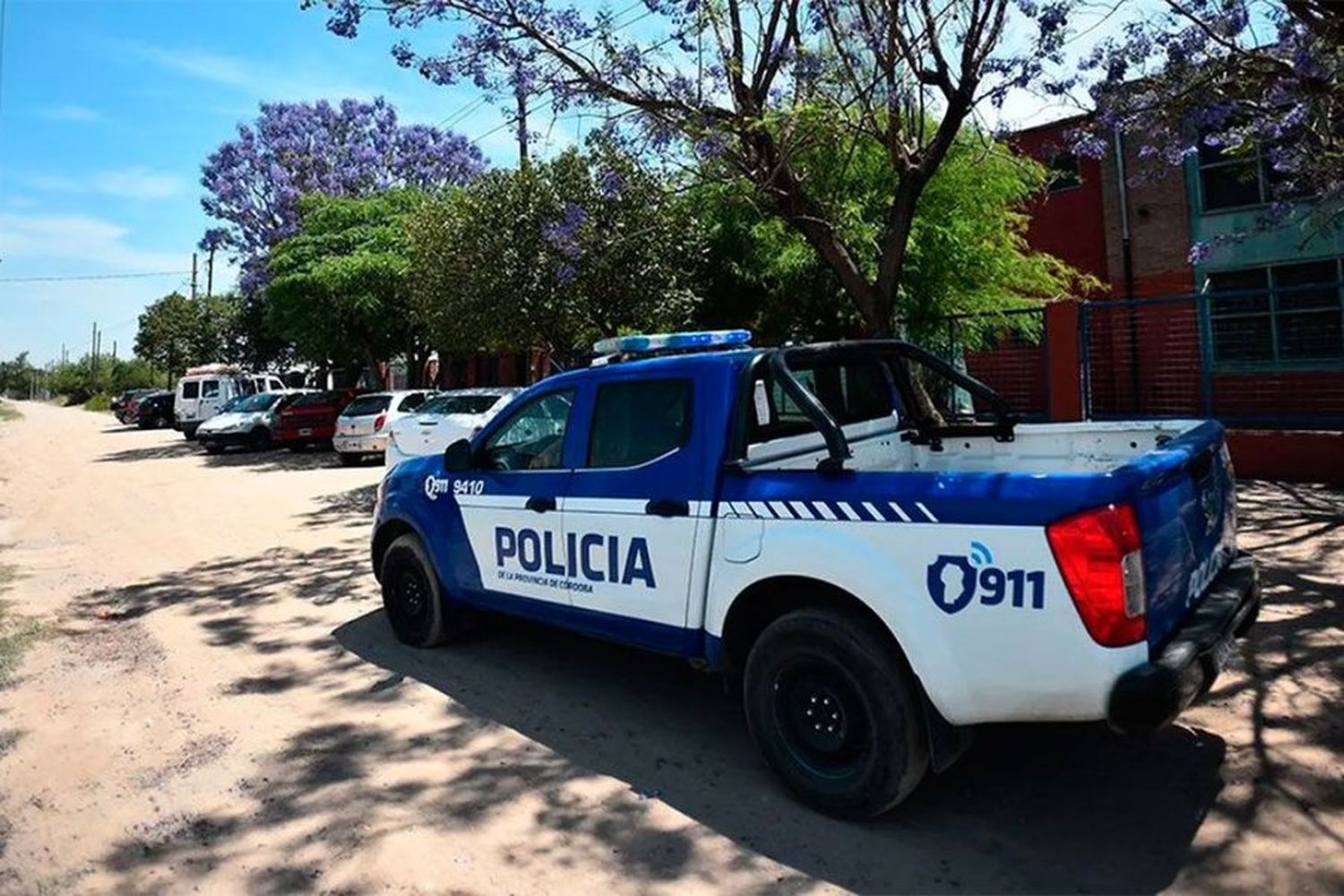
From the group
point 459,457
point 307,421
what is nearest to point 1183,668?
point 459,457

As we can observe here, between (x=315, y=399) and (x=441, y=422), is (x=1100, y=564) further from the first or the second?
(x=315, y=399)

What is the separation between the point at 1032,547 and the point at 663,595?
1.69 metres

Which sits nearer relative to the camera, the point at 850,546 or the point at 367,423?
the point at 850,546

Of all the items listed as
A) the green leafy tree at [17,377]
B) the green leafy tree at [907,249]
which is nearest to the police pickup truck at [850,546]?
the green leafy tree at [907,249]

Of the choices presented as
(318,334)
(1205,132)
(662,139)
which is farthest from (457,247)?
(1205,132)

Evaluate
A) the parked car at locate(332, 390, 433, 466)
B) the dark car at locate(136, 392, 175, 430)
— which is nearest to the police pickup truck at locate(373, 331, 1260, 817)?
the parked car at locate(332, 390, 433, 466)

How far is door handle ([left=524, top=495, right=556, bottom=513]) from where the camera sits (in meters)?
4.62

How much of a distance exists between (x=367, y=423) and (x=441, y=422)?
15.1 feet

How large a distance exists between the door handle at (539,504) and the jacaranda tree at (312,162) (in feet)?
86.6

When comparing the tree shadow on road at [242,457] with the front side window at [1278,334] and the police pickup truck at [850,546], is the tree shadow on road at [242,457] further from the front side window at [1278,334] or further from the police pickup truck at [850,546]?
the front side window at [1278,334]

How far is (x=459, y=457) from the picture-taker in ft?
17.0

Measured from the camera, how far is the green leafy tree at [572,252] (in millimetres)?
14352

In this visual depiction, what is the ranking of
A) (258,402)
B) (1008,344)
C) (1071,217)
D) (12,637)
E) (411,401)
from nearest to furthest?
(12,637) < (1008,344) < (1071,217) < (411,401) < (258,402)

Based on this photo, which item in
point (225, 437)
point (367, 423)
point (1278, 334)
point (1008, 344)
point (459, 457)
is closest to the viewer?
point (459, 457)
